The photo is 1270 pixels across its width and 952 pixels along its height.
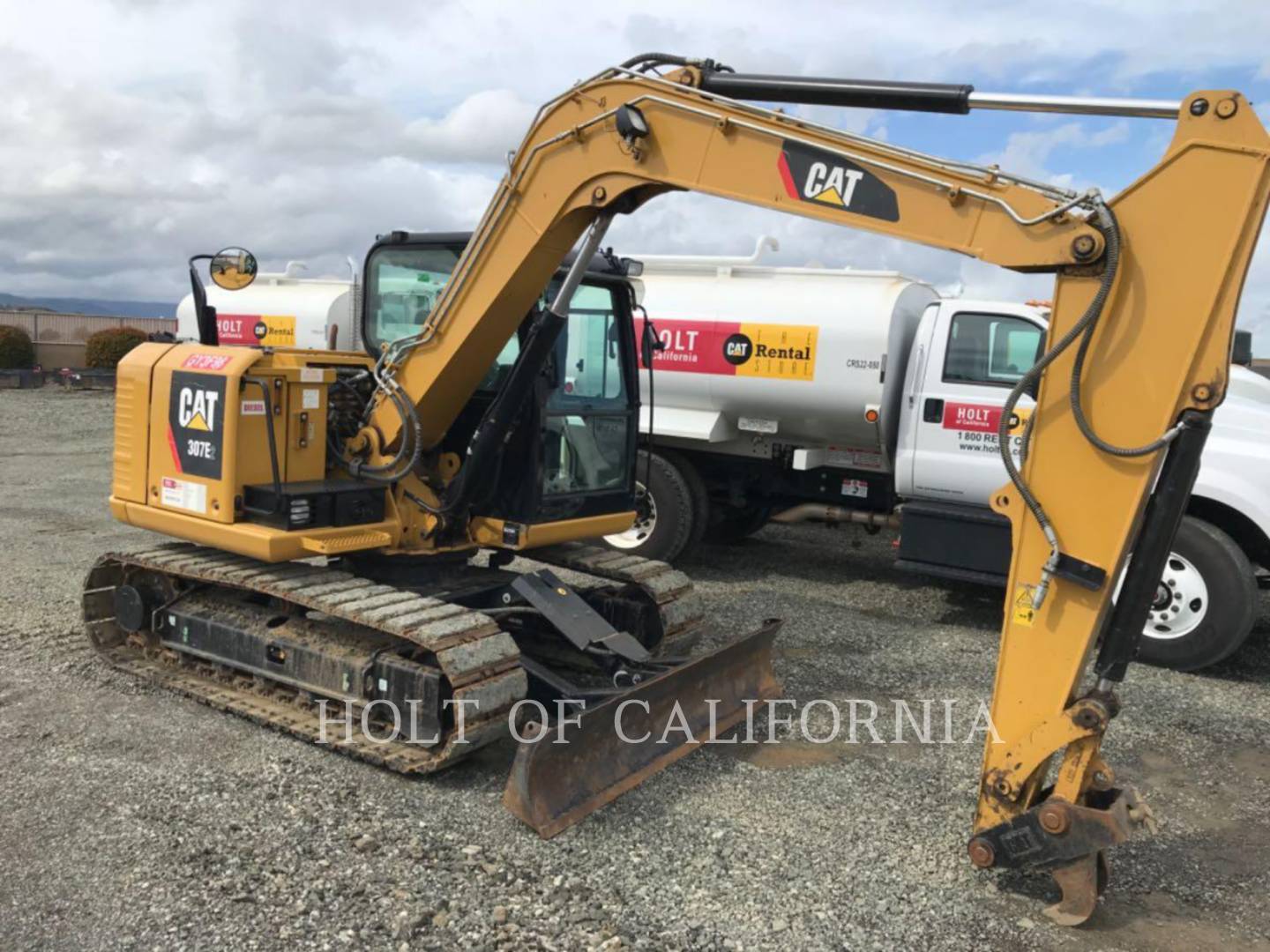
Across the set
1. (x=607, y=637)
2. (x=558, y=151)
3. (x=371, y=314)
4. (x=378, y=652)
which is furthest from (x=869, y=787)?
(x=371, y=314)

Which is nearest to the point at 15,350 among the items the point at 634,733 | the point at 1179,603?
the point at 634,733

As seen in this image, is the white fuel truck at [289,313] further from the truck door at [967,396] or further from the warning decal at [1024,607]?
the warning decal at [1024,607]

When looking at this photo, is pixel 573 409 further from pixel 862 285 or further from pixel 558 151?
pixel 862 285

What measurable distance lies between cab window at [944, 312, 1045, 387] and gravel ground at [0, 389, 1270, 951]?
2.57 metres

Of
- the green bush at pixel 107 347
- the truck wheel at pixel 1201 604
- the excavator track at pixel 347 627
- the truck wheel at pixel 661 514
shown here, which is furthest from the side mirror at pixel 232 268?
the green bush at pixel 107 347

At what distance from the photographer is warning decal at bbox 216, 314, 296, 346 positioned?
43.8 ft

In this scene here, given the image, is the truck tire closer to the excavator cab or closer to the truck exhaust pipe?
the truck exhaust pipe

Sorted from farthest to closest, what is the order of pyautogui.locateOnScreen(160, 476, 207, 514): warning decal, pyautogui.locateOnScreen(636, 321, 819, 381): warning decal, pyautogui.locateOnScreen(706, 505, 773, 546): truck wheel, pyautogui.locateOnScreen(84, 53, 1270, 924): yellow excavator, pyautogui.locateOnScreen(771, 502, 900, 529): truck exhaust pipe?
pyautogui.locateOnScreen(706, 505, 773, 546): truck wheel → pyautogui.locateOnScreen(771, 502, 900, 529): truck exhaust pipe → pyautogui.locateOnScreen(636, 321, 819, 381): warning decal → pyautogui.locateOnScreen(160, 476, 207, 514): warning decal → pyautogui.locateOnScreen(84, 53, 1270, 924): yellow excavator

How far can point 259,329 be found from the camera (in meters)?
13.5

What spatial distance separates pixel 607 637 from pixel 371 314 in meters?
2.42

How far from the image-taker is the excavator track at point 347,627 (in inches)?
185

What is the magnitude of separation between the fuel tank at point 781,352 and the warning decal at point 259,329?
19.2 ft

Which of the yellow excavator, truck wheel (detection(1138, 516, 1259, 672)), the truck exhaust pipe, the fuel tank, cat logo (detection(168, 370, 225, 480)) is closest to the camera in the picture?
the yellow excavator

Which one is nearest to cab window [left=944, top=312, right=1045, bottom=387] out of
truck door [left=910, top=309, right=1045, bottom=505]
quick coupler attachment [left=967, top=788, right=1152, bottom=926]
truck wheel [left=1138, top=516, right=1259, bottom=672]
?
truck door [left=910, top=309, right=1045, bottom=505]
